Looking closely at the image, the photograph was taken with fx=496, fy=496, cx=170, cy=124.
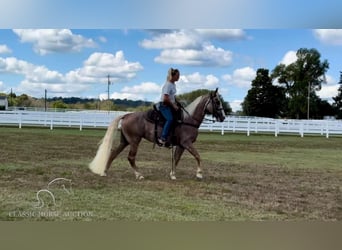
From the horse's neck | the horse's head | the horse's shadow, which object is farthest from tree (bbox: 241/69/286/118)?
the horse's shadow

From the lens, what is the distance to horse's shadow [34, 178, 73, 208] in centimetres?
515

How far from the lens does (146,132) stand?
552 cm

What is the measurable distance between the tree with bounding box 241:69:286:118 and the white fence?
0.11m

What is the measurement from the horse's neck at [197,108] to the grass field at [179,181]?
0.88 ft

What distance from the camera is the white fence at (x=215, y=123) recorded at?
5668 mm

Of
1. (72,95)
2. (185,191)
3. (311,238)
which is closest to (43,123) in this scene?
(72,95)

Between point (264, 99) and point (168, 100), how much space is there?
45.9 inches

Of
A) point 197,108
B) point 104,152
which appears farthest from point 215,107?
point 104,152

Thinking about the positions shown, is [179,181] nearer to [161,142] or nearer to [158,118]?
[161,142]

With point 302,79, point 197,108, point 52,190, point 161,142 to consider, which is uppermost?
point 302,79

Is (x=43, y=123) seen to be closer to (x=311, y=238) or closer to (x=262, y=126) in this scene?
(x=262, y=126)

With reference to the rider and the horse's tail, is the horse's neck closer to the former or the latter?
the rider

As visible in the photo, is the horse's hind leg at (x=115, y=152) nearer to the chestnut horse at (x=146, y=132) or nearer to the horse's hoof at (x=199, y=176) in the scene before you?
the chestnut horse at (x=146, y=132)

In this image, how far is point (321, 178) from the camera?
224 inches
